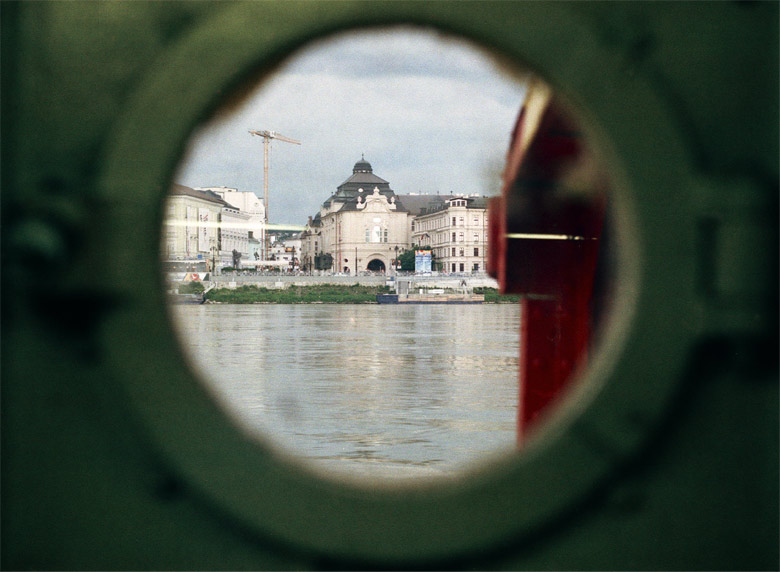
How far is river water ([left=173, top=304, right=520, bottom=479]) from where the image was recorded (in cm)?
946

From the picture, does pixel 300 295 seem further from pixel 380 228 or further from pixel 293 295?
pixel 380 228

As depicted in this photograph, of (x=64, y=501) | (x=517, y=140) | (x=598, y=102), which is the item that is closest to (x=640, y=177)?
(x=598, y=102)

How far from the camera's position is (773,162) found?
1.41 meters

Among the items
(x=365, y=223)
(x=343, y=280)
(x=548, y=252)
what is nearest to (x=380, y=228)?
(x=365, y=223)

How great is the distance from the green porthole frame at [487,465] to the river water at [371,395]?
0.11 m

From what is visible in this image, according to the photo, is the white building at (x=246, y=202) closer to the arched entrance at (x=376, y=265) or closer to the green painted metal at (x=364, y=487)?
the arched entrance at (x=376, y=265)

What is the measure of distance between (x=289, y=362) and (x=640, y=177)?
19.4 m

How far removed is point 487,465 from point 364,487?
18 centimetres

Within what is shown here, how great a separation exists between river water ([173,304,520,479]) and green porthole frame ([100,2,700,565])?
114 millimetres

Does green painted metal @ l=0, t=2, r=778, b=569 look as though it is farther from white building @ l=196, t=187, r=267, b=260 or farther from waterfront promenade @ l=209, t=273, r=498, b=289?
white building @ l=196, t=187, r=267, b=260

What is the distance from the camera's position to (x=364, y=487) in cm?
137

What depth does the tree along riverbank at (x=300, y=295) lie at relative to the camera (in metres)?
68.1

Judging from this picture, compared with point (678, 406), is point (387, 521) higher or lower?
lower

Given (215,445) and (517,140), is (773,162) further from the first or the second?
(517,140)
